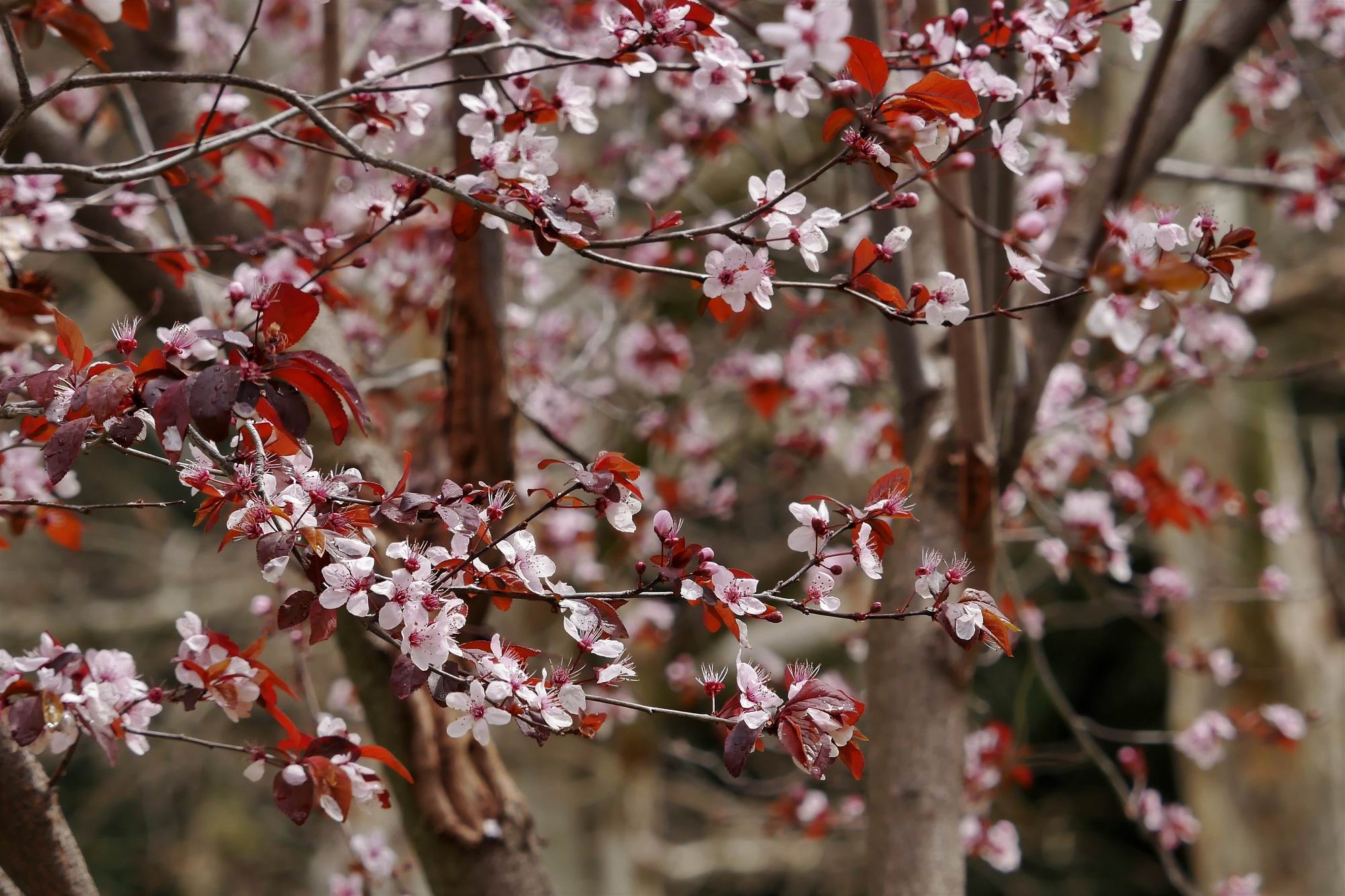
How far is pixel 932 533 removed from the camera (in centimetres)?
159

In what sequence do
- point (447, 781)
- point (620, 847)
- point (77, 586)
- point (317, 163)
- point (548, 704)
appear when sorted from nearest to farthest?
point (548, 704) → point (447, 781) → point (317, 163) → point (620, 847) → point (77, 586)

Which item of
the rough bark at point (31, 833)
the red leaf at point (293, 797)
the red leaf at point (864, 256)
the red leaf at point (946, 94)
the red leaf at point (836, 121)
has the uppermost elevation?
the red leaf at point (946, 94)

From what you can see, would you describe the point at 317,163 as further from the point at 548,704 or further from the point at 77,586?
A: the point at 77,586

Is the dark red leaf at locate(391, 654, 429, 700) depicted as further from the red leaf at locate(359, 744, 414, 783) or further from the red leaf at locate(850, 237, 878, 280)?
the red leaf at locate(850, 237, 878, 280)

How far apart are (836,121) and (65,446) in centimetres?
75

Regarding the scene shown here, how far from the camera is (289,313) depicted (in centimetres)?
84

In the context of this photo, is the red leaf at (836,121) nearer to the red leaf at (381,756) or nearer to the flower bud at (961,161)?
the flower bud at (961,161)

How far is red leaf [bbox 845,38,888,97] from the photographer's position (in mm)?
884

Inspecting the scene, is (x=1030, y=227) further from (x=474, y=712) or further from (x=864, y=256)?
(x=474, y=712)

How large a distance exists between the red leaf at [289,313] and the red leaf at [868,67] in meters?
0.52

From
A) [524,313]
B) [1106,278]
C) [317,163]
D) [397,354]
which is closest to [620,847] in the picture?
[397,354]

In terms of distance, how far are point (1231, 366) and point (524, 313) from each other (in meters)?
1.68

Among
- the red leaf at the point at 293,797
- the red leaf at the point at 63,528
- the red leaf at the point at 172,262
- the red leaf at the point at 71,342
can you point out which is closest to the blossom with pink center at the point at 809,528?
the red leaf at the point at 293,797

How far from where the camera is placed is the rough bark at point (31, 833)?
1.01 meters
